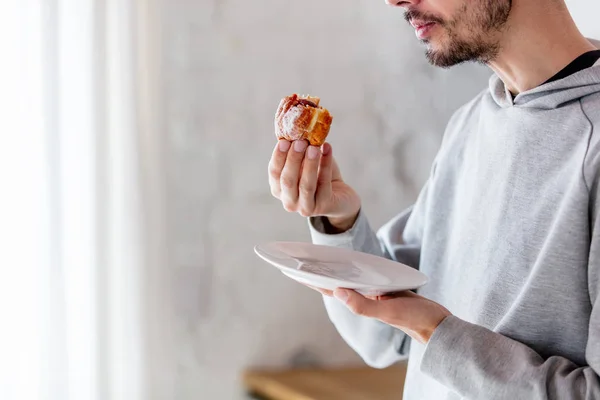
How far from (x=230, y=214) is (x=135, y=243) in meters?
0.25

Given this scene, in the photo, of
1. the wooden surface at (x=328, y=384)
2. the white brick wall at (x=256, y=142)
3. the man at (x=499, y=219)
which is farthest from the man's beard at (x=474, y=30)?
the wooden surface at (x=328, y=384)

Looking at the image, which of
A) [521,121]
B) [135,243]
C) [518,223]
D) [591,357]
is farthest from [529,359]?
[135,243]

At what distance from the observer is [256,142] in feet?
6.16

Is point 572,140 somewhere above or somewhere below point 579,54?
below

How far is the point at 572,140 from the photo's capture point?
1.00 m

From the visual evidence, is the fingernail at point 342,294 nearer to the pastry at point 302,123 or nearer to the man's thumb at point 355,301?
the man's thumb at point 355,301

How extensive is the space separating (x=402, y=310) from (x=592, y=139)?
326 millimetres

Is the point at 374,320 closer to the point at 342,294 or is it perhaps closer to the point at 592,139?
the point at 342,294

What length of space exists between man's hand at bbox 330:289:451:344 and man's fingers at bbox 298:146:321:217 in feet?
0.71

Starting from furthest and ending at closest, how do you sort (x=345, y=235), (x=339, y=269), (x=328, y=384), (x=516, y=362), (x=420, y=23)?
(x=328, y=384)
(x=345, y=235)
(x=420, y=23)
(x=339, y=269)
(x=516, y=362)

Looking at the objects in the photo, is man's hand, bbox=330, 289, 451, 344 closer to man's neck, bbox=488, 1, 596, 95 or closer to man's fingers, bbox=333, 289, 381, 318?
man's fingers, bbox=333, 289, 381, 318

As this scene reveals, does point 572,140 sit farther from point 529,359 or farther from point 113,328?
point 113,328

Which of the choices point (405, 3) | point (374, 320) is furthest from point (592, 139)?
point (374, 320)

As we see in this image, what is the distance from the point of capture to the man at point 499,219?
938mm
